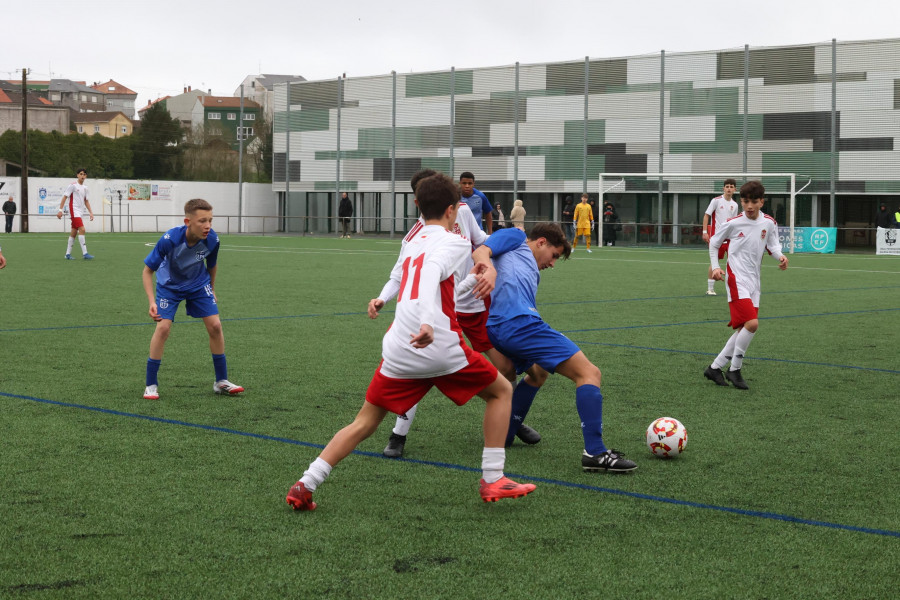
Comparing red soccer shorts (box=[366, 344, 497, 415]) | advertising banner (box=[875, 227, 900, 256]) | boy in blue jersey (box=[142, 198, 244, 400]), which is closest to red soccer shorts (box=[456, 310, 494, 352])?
red soccer shorts (box=[366, 344, 497, 415])

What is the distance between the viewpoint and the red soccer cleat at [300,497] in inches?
181

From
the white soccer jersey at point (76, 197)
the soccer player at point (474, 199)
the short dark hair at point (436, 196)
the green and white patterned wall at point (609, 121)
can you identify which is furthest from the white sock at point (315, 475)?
the green and white patterned wall at point (609, 121)

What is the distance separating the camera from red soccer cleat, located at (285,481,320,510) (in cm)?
459

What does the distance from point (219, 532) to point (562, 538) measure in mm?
1427

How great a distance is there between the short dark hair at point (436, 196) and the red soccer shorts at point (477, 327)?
1.61 meters

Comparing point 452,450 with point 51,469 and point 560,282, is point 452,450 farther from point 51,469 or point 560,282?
point 560,282

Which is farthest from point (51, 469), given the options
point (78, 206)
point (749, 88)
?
point (749, 88)

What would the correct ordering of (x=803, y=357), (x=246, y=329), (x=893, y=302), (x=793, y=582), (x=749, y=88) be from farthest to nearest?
(x=749, y=88) → (x=893, y=302) → (x=246, y=329) → (x=803, y=357) → (x=793, y=582)

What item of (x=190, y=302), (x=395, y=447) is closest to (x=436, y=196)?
(x=395, y=447)

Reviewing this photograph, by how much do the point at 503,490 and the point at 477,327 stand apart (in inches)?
68.6

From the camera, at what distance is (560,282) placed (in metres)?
19.4

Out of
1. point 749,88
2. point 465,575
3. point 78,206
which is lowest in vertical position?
point 465,575

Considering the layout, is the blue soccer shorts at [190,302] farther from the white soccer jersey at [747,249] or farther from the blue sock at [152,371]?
the white soccer jersey at [747,249]

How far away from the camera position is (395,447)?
5.78m
